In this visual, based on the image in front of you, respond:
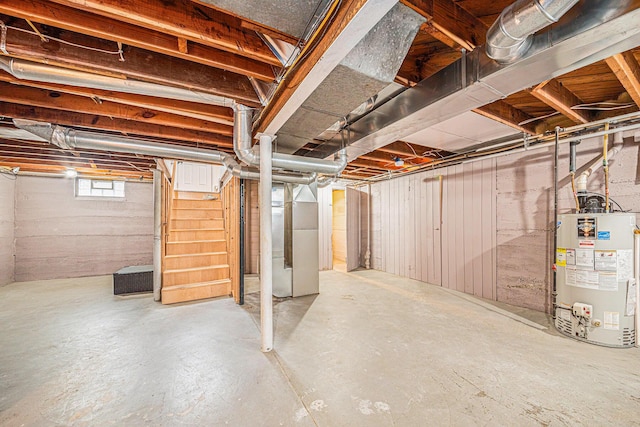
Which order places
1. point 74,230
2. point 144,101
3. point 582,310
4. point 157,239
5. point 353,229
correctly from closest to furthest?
point 144,101
point 582,310
point 157,239
point 74,230
point 353,229

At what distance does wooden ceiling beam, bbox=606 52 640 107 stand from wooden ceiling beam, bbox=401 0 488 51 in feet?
2.77

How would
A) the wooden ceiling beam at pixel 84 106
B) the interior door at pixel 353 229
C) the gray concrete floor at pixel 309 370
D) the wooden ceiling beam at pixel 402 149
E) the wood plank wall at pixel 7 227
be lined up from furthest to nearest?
the interior door at pixel 353 229
the wood plank wall at pixel 7 227
the wooden ceiling beam at pixel 402 149
the wooden ceiling beam at pixel 84 106
the gray concrete floor at pixel 309 370

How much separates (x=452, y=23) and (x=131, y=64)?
195cm

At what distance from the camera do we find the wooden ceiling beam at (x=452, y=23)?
124cm

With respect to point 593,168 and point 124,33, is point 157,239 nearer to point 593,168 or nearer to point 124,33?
point 124,33

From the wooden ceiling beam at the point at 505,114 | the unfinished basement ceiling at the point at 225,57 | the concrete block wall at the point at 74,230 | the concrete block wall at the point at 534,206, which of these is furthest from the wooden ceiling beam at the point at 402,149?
the concrete block wall at the point at 74,230

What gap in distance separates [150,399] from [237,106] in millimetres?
2204

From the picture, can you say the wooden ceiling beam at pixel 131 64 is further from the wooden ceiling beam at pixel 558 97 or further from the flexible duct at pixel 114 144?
the wooden ceiling beam at pixel 558 97

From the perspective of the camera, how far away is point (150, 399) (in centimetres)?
164

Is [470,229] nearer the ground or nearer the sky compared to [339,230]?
nearer the sky

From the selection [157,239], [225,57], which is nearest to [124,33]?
[225,57]

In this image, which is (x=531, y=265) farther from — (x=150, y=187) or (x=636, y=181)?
(x=150, y=187)

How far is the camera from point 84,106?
2.21m

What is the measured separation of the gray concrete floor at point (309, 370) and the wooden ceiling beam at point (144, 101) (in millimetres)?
2110
